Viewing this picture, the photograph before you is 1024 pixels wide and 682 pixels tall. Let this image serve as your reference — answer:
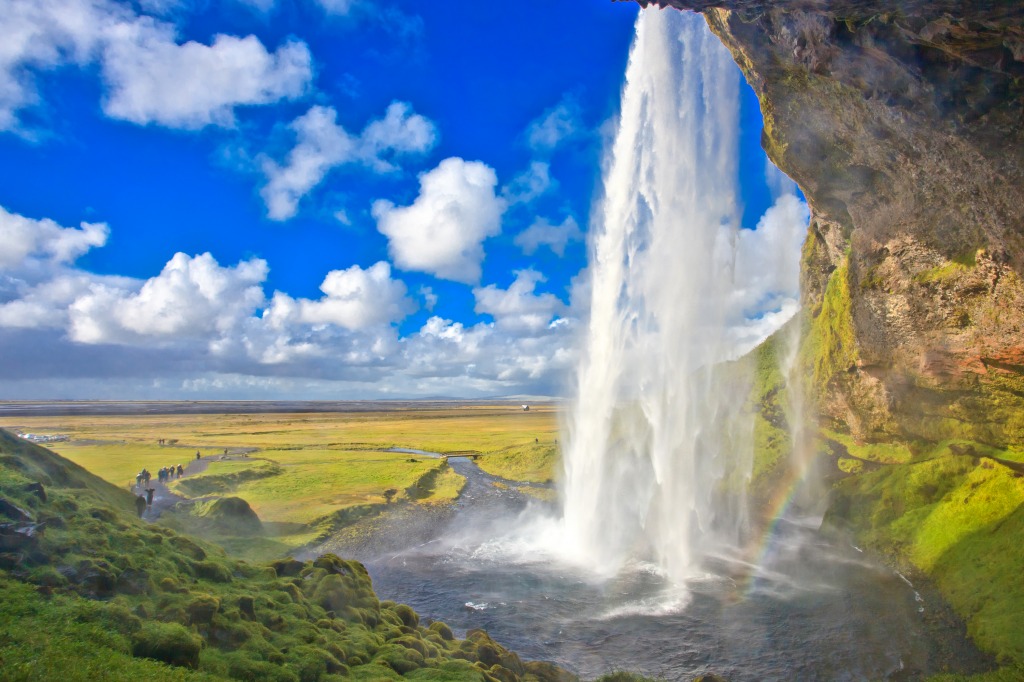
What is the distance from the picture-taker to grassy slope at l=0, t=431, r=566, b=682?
11.5m

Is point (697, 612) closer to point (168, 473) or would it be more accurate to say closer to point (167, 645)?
point (167, 645)

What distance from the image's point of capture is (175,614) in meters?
13.7

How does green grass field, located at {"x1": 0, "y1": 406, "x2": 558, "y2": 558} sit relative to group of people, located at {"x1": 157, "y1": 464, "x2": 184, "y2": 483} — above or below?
below

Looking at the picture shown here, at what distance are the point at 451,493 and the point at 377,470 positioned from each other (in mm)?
12344

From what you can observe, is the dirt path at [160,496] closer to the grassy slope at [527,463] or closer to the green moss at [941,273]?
the grassy slope at [527,463]

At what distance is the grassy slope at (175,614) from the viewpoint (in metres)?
11.5

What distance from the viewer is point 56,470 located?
71.3ft

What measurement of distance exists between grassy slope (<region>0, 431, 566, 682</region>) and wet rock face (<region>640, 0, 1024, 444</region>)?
20690mm

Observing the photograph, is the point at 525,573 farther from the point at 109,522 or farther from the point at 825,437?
the point at 825,437

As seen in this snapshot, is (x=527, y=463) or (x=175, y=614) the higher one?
(x=175, y=614)

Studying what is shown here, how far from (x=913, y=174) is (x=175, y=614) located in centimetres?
3314

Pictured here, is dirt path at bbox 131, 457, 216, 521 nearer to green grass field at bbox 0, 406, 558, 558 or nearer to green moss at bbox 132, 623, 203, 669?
green grass field at bbox 0, 406, 558, 558

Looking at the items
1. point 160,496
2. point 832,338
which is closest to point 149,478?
point 160,496

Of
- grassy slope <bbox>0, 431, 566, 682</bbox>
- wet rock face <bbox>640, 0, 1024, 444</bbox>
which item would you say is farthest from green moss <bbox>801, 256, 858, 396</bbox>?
grassy slope <bbox>0, 431, 566, 682</bbox>
